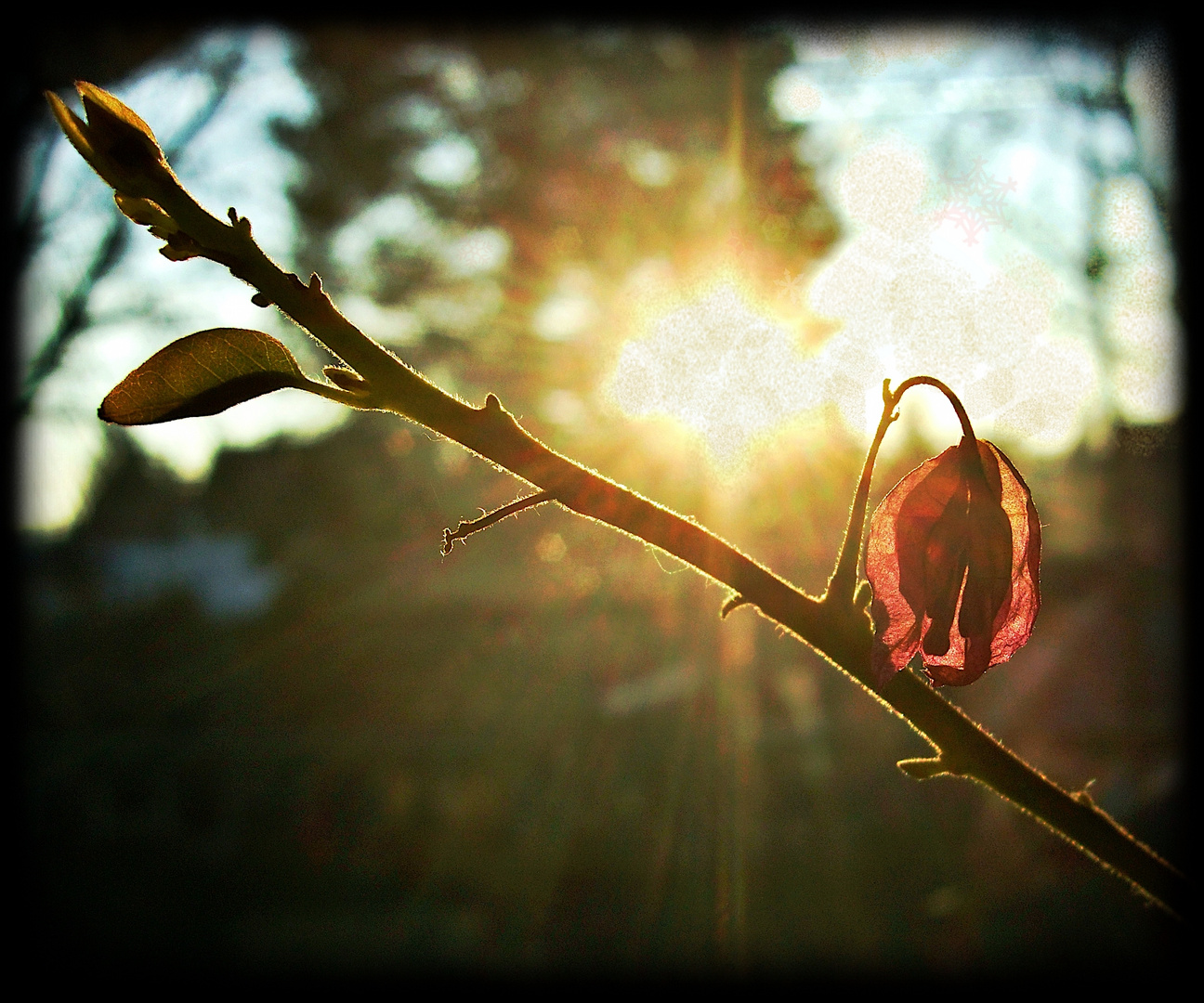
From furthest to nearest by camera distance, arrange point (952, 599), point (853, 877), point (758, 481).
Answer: point (758, 481), point (853, 877), point (952, 599)

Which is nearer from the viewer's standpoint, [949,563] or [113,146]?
[113,146]

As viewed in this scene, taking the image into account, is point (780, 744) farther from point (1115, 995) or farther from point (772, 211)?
point (772, 211)

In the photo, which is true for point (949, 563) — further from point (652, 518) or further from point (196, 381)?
point (196, 381)

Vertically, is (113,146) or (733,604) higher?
(113,146)

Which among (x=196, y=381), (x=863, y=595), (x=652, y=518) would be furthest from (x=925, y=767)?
(x=196, y=381)

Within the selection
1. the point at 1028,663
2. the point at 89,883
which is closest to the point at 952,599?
the point at 1028,663

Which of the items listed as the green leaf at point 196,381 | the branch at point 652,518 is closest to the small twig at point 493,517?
the branch at point 652,518
